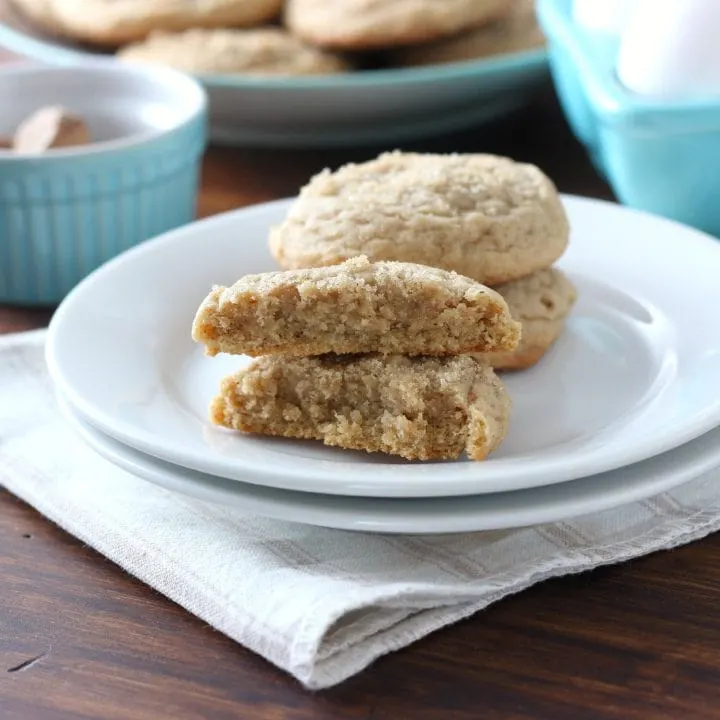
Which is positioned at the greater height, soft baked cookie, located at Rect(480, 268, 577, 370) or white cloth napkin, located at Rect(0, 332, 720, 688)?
soft baked cookie, located at Rect(480, 268, 577, 370)

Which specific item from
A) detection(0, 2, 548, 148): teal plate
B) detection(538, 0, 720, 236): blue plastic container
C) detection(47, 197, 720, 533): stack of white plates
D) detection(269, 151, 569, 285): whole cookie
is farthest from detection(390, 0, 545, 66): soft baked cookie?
detection(269, 151, 569, 285): whole cookie

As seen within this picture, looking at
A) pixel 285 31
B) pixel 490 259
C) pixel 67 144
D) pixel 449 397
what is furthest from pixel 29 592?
pixel 285 31

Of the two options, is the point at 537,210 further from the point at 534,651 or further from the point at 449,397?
the point at 534,651

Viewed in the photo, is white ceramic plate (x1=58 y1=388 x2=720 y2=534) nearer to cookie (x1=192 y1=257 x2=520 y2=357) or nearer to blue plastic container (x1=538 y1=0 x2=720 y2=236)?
cookie (x1=192 y1=257 x2=520 y2=357)

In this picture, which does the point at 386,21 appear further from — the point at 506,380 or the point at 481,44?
the point at 506,380

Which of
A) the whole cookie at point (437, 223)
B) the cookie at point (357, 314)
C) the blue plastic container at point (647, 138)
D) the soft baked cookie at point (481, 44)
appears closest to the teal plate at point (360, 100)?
the soft baked cookie at point (481, 44)
